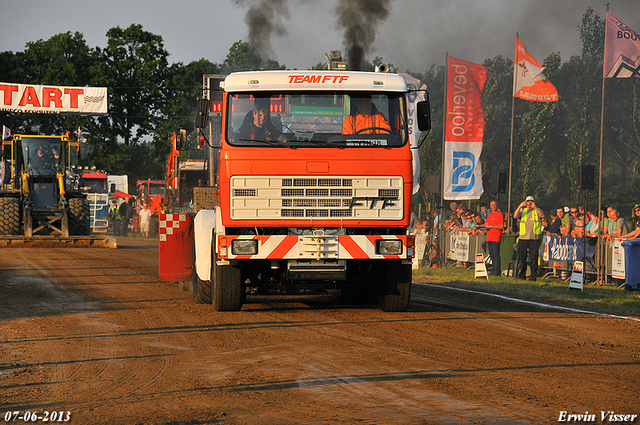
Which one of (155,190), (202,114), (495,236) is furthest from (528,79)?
(155,190)

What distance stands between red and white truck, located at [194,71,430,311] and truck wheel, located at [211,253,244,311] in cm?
12

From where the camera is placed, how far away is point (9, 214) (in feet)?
81.7

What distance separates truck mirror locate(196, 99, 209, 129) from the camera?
10.5 metres

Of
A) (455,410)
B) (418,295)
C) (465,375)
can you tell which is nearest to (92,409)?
(455,410)

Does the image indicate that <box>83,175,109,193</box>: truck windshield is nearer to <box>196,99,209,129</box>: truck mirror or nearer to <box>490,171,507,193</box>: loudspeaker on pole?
<box>490,171,507,193</box>: loudspeaker on pole

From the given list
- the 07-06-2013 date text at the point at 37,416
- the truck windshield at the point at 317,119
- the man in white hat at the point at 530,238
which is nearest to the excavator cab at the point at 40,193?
the man in white hat at the point at 530,238

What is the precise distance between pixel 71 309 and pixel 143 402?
5838 mm

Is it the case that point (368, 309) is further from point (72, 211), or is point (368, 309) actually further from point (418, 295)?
point (72, 211)

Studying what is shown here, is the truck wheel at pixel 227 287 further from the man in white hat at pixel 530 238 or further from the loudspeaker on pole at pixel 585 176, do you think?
the loudspeaker on pole at pixel 585 176

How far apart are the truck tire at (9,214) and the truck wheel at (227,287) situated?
649 inches

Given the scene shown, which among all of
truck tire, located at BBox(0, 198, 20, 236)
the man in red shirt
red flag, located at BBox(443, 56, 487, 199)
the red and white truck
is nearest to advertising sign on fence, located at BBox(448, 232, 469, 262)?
red flag, located at BBox(443, 56, 487, 199)

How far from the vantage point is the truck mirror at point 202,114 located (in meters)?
10.5

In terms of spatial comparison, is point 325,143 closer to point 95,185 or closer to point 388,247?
point 388,247

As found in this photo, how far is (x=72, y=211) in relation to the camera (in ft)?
84.3
